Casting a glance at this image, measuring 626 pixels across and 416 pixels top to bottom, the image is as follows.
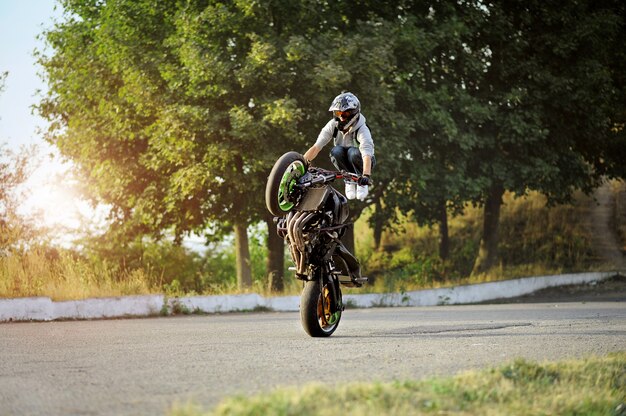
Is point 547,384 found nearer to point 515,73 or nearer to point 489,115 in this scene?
point 489,115

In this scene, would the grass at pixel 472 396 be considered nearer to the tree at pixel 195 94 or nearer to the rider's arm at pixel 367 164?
the rider's arm at pixel 367 164

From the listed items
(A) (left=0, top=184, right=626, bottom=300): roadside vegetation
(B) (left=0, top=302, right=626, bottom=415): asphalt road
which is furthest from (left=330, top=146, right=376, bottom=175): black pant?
(A) (left=0, top=184, right=626, bottom=300): roadside vegetation

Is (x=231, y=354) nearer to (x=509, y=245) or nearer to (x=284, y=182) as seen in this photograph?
(x=284, y=182)

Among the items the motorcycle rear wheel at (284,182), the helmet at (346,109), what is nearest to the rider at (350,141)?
the helmet at (346,109)

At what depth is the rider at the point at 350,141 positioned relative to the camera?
10.6 m

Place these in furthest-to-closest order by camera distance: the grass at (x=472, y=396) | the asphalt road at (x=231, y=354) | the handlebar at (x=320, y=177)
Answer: the handlebar at (x=320, y=177) → the asphalt road at (x=231, y=354) → the grass at (x=472, y=396)

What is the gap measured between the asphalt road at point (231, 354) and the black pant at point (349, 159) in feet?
6.69

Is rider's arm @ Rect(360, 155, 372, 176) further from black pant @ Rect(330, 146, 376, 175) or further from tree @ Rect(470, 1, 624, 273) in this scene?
tree @ Rect(470, 1, 624, 273)

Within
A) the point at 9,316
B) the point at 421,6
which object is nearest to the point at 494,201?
the point at 421,6

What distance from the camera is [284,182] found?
993 cm

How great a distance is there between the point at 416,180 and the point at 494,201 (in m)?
5.99

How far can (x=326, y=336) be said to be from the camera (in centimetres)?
1083

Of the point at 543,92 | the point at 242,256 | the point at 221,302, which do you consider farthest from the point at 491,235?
the point at 221,302

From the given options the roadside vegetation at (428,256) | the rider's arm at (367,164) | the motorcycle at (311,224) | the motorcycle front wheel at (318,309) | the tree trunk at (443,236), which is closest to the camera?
the motorcycle at (311,224)
